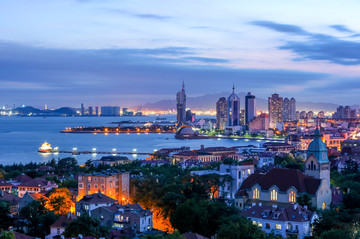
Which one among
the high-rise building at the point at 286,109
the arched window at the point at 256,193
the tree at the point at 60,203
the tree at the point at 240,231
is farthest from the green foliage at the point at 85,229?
the high-rise building at the point at 286,109

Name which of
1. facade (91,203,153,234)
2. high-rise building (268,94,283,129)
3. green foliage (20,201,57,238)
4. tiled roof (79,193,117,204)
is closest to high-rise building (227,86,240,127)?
high-rise building (268,94,283,129)

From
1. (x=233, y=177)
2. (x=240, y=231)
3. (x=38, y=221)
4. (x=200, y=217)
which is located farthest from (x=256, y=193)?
(x=38, y=221)

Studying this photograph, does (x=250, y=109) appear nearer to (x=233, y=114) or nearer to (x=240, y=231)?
(x=233, y=114)

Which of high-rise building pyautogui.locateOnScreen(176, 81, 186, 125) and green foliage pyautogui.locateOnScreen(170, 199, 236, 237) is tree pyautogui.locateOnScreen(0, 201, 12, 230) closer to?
green foliage pyautogui.locateOnScreen(170, 199, 236, 237)

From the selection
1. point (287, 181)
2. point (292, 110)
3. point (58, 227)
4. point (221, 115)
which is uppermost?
point (292, 110)

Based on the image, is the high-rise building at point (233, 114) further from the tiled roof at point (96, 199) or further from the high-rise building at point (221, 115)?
the tiled roof at point (96, 199)

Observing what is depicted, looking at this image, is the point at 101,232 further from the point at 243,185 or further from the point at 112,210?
the point at 243,185
